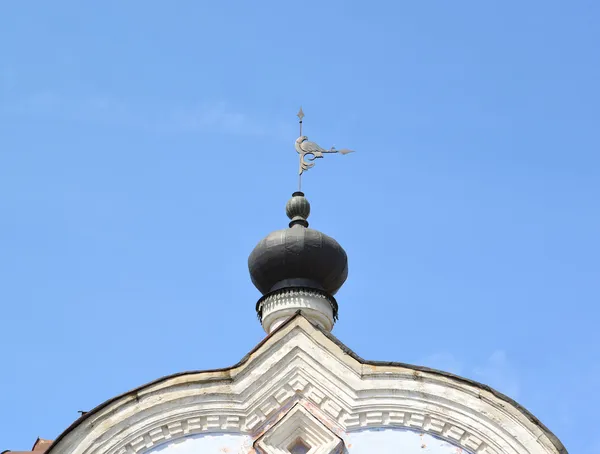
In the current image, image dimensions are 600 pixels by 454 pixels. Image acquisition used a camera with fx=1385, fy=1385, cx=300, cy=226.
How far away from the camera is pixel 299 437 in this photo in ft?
31.7

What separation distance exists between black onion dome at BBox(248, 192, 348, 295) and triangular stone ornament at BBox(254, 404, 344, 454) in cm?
352

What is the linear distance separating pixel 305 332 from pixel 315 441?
34.0 inches

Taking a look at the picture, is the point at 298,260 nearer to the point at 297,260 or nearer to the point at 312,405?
the point at 297,260

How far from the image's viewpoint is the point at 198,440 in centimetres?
966

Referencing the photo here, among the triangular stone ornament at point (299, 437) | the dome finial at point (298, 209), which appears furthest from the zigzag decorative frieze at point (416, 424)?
the dome finial at point (298, 209)

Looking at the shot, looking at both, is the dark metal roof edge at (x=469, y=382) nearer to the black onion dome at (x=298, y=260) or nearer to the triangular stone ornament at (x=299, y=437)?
the triangular stone ornament at (x=299, y=437)

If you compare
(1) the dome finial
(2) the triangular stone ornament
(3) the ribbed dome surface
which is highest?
(1) the dome finial

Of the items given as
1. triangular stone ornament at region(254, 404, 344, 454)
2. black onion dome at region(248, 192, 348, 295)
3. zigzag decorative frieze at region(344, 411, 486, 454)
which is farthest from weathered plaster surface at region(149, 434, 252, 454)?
black onion dome at region(248, 192, 348, 295)

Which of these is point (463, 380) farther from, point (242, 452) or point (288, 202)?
point (288, 202)

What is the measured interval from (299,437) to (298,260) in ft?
12.0

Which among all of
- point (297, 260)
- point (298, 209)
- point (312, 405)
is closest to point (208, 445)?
point (312, 405)

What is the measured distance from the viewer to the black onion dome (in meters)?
13.1

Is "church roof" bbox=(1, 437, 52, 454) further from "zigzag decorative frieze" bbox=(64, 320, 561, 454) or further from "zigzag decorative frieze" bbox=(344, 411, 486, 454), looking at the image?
"zigzag decorative frieze" bbox=(344, 411, 486, 454)

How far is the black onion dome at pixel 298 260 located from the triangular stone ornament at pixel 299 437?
3516 millimetres
